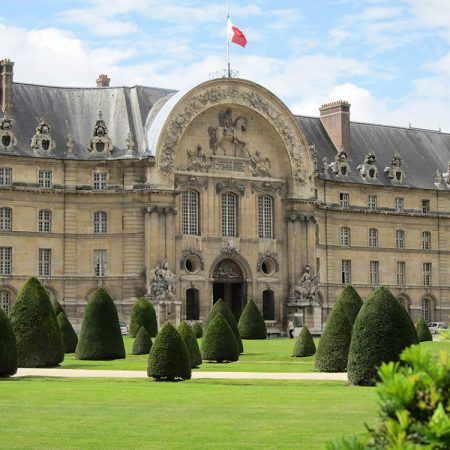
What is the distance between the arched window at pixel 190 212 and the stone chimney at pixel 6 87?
1089cm

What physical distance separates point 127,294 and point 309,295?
11.4 meters

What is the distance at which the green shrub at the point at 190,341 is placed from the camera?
1352 inches

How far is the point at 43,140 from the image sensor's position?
6238 centimetres

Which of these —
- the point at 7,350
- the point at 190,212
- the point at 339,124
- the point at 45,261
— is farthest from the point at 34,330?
the point at 339,124

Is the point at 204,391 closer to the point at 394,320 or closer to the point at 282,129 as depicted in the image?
the point at 394,320

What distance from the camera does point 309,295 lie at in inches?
2628

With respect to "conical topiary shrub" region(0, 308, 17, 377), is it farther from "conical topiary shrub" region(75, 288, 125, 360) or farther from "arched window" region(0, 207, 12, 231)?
"arched window" region(0, 207, 12, 231)

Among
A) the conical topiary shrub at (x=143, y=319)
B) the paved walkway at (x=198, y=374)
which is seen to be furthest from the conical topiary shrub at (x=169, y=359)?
the conical topiary shrub at (x=143, y=319)

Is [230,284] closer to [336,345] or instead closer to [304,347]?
[304,347]

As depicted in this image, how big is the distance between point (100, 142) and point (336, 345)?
32.8m

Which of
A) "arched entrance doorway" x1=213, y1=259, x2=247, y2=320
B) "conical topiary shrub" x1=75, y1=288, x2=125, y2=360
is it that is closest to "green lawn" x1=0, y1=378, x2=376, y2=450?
"conical topiary shrub" x1=75, y1=288, x2=125, y2=360

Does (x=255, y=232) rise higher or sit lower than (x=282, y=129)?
lower

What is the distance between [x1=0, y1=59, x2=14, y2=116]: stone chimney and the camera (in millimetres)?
62609

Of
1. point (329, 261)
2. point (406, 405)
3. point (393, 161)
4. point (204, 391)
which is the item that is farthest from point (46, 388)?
point (393, 161)
